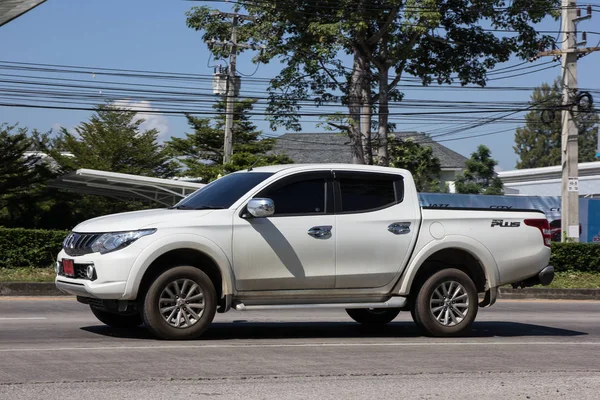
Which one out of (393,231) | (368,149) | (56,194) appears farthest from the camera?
(56,194)

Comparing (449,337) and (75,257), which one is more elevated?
(75,257)

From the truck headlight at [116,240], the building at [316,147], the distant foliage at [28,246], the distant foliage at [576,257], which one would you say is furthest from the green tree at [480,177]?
the truck headlight at [116,240]

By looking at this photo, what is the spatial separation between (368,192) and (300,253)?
119 cm

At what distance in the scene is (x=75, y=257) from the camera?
9.19m

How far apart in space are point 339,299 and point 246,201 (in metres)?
1.50

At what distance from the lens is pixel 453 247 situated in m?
10.3

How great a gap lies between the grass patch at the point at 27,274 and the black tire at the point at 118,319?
844 cm

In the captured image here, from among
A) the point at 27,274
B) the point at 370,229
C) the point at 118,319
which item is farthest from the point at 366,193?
the point at 27,274

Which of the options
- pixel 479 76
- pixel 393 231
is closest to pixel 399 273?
pixel 393 231

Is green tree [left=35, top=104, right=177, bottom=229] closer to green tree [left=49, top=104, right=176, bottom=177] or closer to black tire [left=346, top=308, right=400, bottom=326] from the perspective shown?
green tree [left=49, top=104, right=176, bottom=177]

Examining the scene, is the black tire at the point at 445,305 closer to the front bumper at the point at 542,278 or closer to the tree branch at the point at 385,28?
the front bumper at the point at 542,278

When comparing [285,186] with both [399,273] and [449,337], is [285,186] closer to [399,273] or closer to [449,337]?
[399,273]

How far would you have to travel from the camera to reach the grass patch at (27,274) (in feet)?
60.0

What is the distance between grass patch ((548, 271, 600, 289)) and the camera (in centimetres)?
2248
